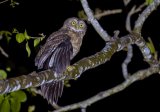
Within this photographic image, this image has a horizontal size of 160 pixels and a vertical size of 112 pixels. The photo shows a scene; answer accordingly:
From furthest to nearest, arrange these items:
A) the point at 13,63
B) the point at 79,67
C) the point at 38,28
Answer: the point at 38,28, the point at 13,63, the point at 79,67

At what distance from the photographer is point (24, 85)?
2121 millimetres

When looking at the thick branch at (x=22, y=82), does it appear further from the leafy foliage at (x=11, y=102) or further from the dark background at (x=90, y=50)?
the dark background at (x=90, y=50)

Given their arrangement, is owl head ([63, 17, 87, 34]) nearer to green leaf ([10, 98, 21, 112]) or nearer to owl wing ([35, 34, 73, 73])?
owl wing ([35, 34, 73, 73])

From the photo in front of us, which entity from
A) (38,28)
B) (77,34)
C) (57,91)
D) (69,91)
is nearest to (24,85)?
(57,91)

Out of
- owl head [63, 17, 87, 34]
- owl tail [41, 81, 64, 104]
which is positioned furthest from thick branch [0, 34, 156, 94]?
owl head [63, 17, 87, 34]

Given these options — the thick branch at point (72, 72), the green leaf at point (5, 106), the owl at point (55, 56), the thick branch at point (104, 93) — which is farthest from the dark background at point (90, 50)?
the thick branch at point (72, 72)

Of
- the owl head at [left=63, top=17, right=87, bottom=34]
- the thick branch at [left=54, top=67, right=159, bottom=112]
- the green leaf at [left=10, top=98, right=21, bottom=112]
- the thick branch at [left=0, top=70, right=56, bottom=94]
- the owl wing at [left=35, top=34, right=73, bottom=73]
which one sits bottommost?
the thick branch at [left=54, top=67, right=159, bottom=112]

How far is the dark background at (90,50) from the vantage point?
16.7 feet

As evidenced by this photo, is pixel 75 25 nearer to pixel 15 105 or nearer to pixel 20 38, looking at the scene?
pixel 20 38

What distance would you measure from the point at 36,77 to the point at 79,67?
0.42 m

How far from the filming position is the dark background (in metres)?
5.10

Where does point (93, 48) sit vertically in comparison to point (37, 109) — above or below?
above

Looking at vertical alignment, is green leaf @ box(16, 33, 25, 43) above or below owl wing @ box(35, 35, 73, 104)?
above

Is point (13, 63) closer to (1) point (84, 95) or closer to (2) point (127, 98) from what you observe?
(1) point (84, 95)
